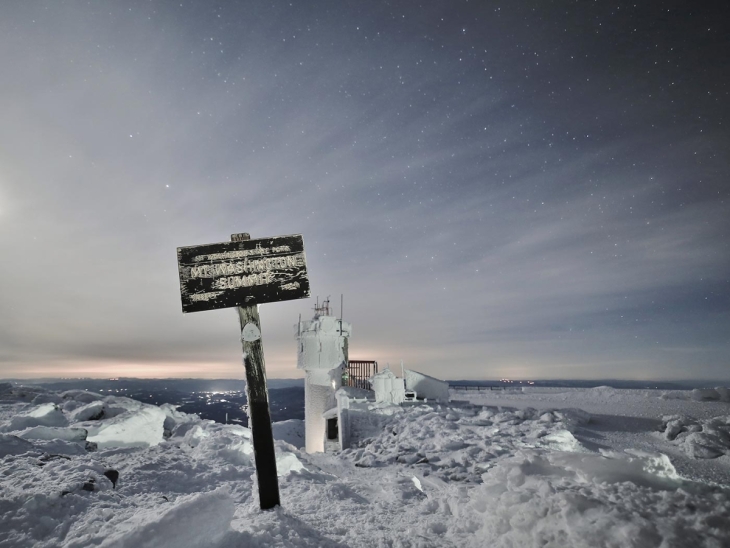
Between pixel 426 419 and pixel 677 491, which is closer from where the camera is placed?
pixel 677 491

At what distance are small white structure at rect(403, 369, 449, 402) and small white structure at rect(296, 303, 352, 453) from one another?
19.8ft

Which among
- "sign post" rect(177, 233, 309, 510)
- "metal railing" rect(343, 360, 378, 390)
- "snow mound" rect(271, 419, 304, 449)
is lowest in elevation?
"snow mound" rect(271, 419, 304, 449)

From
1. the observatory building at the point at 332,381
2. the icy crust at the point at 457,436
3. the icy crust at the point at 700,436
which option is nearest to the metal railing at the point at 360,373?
the observatory building at the point at 332,381

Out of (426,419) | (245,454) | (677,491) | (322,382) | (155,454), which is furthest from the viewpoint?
(322,382)

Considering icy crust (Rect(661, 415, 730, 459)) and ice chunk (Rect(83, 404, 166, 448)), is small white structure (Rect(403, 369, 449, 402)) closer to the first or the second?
icy crust (Rect(661, 415, 730, 459))

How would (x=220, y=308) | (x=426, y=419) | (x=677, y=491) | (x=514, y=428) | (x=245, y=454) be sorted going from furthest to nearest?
(x=426, y=419) → (x=514, y=428) → (x=245, y=454) → (x=220, y=308) → (x=677, y=491)

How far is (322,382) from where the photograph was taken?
2427 centimetres

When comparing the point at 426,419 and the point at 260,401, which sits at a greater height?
the point at 260,401

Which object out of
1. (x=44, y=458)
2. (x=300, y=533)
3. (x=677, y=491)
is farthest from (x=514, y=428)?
(x=44, y=458)

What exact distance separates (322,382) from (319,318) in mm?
4890

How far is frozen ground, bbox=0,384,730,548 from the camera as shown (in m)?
3.33

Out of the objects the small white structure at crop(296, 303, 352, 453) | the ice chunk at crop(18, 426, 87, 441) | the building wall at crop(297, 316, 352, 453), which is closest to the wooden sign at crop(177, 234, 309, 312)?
the ice chunk at crop(18, 426, 87, 441)

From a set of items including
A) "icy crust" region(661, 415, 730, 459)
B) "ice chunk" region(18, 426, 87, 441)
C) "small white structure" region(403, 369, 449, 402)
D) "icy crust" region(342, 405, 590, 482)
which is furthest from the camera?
"small white structure" region(403, 369, 449, 402)

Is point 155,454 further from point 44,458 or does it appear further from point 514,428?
point 514,428
